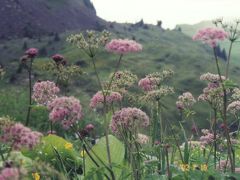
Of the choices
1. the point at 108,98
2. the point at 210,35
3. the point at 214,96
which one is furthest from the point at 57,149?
the point at 210,35

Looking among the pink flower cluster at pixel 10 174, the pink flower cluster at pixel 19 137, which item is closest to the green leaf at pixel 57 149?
the pink flower cluster at pixel 19 137

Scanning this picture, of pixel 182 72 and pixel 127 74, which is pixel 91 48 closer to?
pixel 127 74

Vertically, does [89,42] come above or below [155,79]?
above

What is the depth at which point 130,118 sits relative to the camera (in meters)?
6.31

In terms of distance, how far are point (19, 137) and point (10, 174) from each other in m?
1.01

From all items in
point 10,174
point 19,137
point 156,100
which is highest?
point 156,100

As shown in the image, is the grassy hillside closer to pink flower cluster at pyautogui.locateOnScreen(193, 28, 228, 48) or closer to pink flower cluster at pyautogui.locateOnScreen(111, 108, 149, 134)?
pink flower cluster at pyautogui.locateOnScreen(193, 28, 228, 48)

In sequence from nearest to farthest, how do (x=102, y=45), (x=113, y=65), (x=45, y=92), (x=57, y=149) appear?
(x=102, y=45), (x=45, y=92), (x=57, y=149), (x=113, y=65)

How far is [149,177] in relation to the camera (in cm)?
640

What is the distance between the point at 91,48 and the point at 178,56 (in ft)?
610

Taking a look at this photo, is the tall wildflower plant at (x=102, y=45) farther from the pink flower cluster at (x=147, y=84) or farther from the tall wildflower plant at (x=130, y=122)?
the pink flower cluster at (x=147, y=84)

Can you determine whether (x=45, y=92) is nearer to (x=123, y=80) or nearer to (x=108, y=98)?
(x=108, y=98)

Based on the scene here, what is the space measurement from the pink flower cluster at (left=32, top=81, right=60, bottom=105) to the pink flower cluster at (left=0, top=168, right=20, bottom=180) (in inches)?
132

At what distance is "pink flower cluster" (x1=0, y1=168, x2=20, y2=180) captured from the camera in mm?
3104
